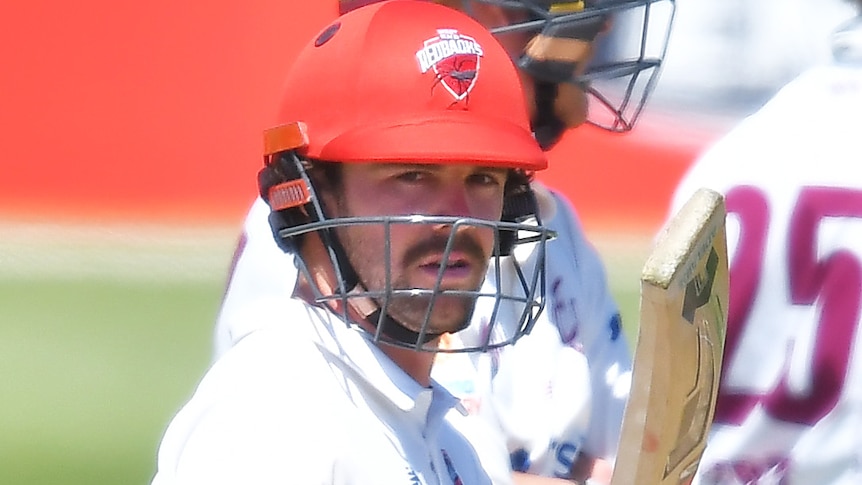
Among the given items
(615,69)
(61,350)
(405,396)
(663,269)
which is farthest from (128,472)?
(663,269)

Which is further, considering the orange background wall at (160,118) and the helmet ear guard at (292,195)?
the orange background wall at (160,118)

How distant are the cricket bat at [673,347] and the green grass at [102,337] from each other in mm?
1696

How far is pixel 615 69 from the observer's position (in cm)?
166

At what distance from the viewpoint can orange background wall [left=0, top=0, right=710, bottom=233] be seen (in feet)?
9.03

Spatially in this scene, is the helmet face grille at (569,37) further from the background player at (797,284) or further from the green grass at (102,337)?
the green grass at (102,337)

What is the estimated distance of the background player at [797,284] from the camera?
4.07 ft

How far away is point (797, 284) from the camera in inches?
49.3

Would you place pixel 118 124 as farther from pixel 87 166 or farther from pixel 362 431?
pixel 362 431

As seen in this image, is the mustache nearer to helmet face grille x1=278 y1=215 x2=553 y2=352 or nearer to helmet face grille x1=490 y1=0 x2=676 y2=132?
helmet face grille x1=278 y1=215 x2=553 y2=352

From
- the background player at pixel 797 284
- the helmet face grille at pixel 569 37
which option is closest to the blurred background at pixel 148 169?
the helmet face grille at pixel 569 37

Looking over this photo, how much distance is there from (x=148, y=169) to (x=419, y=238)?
6.19 feet

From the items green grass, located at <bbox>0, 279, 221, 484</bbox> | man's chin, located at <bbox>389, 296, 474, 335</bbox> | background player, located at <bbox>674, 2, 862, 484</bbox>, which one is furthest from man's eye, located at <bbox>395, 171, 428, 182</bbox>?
green grass, located at <bbox>0, 279, 221, 484</bbox>

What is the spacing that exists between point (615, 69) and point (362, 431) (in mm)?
848

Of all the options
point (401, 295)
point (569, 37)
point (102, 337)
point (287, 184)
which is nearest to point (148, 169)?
point (102, 337)
